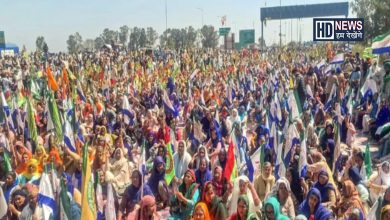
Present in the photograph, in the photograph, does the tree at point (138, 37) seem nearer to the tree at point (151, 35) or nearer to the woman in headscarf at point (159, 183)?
the tree at point (151, 35)

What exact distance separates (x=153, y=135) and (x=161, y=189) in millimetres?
3139

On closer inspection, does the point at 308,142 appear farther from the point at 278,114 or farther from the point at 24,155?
the point at 24,155

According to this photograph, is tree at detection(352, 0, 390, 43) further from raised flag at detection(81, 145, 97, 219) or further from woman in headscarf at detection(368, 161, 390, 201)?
raised flag at detection(81, 145, 97, 219)

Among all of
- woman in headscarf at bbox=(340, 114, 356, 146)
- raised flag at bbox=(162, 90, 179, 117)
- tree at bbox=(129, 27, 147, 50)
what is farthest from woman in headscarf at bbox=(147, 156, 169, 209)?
tree at bbox=(129, 27, 147, 50)

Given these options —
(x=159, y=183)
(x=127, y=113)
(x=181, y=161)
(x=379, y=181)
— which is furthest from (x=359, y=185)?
(x=127, y=113)

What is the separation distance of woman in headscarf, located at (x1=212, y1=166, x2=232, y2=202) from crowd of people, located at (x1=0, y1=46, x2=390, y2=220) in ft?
0.05

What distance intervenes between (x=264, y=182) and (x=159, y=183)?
1.39m

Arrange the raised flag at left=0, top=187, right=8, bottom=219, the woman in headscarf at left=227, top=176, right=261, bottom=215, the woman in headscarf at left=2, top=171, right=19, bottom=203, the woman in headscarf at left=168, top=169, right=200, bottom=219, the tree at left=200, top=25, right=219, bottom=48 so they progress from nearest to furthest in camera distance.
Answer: the raised flag at left=0, top=187, right=8, bottom=219
the woman in headscarf at left=227, top=176, right=261, bottom=215
the woman in headscarf at left=168, top=169, right=200, bottom=219
the woman in headscarf at left=2, top=171, right=19, bottom=203
the tree at left=200, top=25, right=219, bottom=48

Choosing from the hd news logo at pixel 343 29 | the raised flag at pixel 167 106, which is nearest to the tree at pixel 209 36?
the hd news logo at pixel 343 29

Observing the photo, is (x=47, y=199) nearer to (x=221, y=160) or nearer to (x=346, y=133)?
(x=221, y=160)

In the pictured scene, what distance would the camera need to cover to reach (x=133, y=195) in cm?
616

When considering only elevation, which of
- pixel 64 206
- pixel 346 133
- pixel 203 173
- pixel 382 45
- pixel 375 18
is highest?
pixel 375 18

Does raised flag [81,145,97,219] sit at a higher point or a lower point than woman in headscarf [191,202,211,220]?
higher

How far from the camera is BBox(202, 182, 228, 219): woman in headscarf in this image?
542 centimetres
